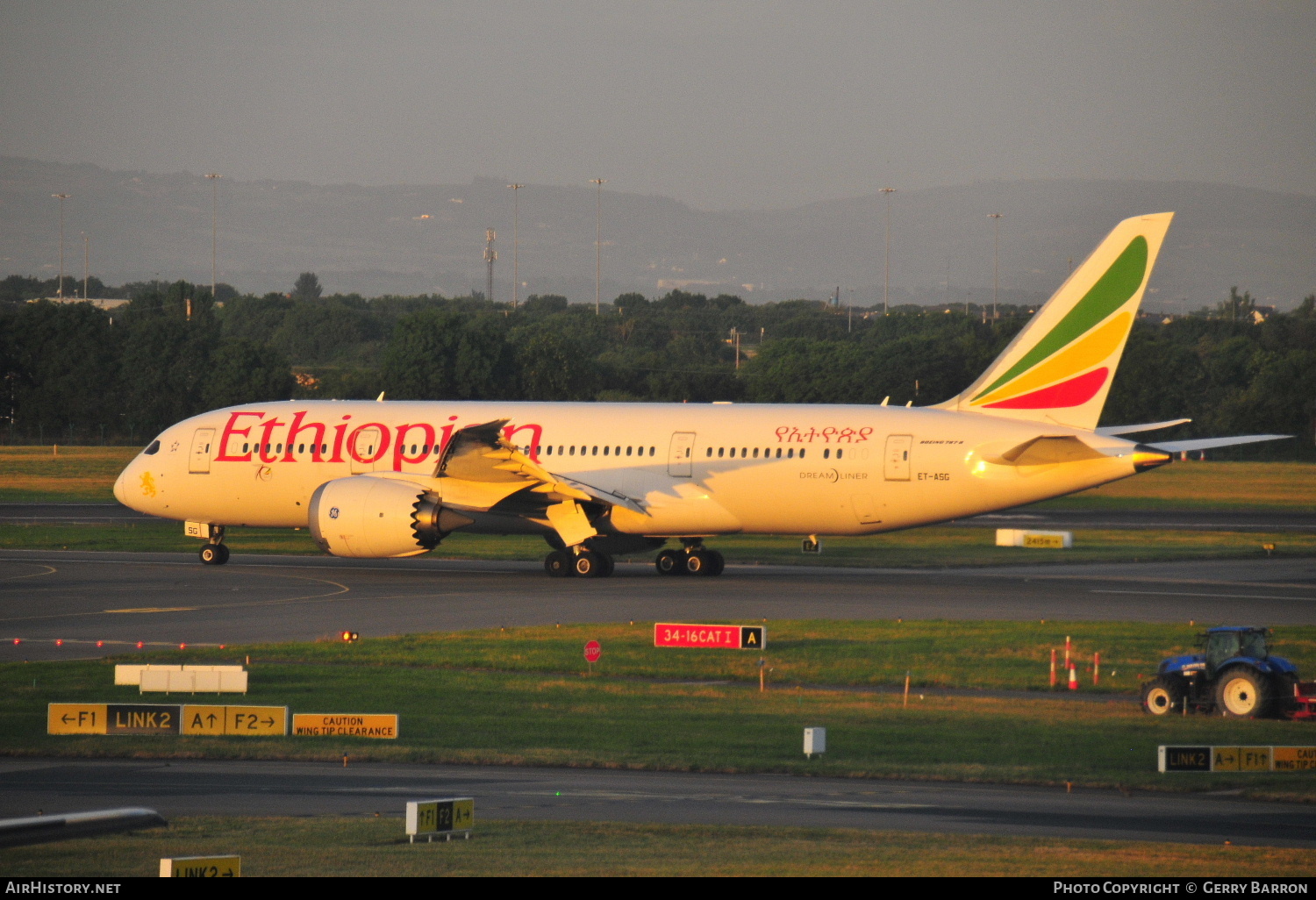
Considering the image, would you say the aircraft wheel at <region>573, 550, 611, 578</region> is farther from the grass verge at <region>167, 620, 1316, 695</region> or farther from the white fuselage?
the grass verge at <region>167, 620, 1316, 695</region>

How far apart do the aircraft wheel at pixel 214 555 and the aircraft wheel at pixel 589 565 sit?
31.9 ft

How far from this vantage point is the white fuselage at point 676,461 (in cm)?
3566

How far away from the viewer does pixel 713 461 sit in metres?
37.3

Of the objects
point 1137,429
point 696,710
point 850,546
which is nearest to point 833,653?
point 696,710

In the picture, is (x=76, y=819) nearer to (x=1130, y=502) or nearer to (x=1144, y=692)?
(x=1144, y=692)

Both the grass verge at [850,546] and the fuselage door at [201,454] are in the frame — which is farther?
the grass verge at [850,546]

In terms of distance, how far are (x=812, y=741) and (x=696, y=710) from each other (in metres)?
3.32

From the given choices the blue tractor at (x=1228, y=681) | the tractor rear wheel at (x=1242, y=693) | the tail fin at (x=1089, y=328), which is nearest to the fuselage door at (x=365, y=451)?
the tail fin at (x=1089, y=328)

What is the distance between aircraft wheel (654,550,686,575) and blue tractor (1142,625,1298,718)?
18.7 metres

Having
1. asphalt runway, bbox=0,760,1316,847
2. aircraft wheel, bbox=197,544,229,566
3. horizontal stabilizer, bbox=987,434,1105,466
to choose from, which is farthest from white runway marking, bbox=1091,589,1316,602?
aircraft wheel, bbox=197,544,229,566

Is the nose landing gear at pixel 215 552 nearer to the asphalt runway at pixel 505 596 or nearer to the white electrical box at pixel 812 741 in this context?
the asphalt runway at pixel 505 596

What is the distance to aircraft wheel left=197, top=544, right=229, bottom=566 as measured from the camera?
133 feet

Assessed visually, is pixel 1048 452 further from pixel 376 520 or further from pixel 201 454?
→ pixel 201 454

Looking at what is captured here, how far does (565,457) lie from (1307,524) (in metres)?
31.8
